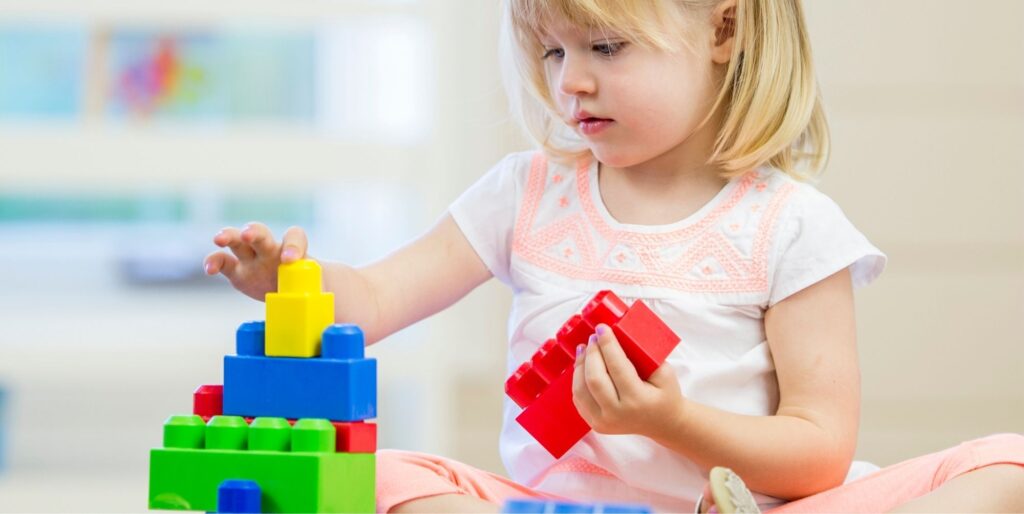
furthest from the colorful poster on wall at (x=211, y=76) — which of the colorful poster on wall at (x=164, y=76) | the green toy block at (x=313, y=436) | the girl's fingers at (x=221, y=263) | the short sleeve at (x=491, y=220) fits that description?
the green toy block at (x=313, y=436)

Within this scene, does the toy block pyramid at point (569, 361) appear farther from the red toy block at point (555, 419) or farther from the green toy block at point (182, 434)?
the green toy block at point (182, 434)

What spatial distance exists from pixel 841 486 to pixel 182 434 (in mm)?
437

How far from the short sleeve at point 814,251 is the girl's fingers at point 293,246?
1.10ft

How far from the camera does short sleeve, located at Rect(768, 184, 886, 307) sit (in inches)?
34.4

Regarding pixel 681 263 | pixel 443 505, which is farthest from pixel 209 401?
pixel 681 263

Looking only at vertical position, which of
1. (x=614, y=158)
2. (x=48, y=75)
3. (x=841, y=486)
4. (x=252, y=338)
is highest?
(x=48, y=75)

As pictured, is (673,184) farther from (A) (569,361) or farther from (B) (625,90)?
(A) (569,361)

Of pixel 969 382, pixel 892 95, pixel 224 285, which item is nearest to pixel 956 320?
pixel 969 382

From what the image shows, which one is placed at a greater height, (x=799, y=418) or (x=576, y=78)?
(x=576, y=78)

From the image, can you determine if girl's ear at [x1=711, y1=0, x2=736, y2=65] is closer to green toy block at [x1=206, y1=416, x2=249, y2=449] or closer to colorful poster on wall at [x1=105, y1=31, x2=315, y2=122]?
green toy block at [x1=206, y1=416, x2=249, y2=449]

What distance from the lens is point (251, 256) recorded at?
2.68 feet

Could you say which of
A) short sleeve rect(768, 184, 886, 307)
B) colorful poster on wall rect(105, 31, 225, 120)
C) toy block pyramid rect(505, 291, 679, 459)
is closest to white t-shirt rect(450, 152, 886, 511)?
short sleeve rect(768, 184, 886, 307)

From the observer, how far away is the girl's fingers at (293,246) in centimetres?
73

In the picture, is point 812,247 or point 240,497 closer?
point 240,497
